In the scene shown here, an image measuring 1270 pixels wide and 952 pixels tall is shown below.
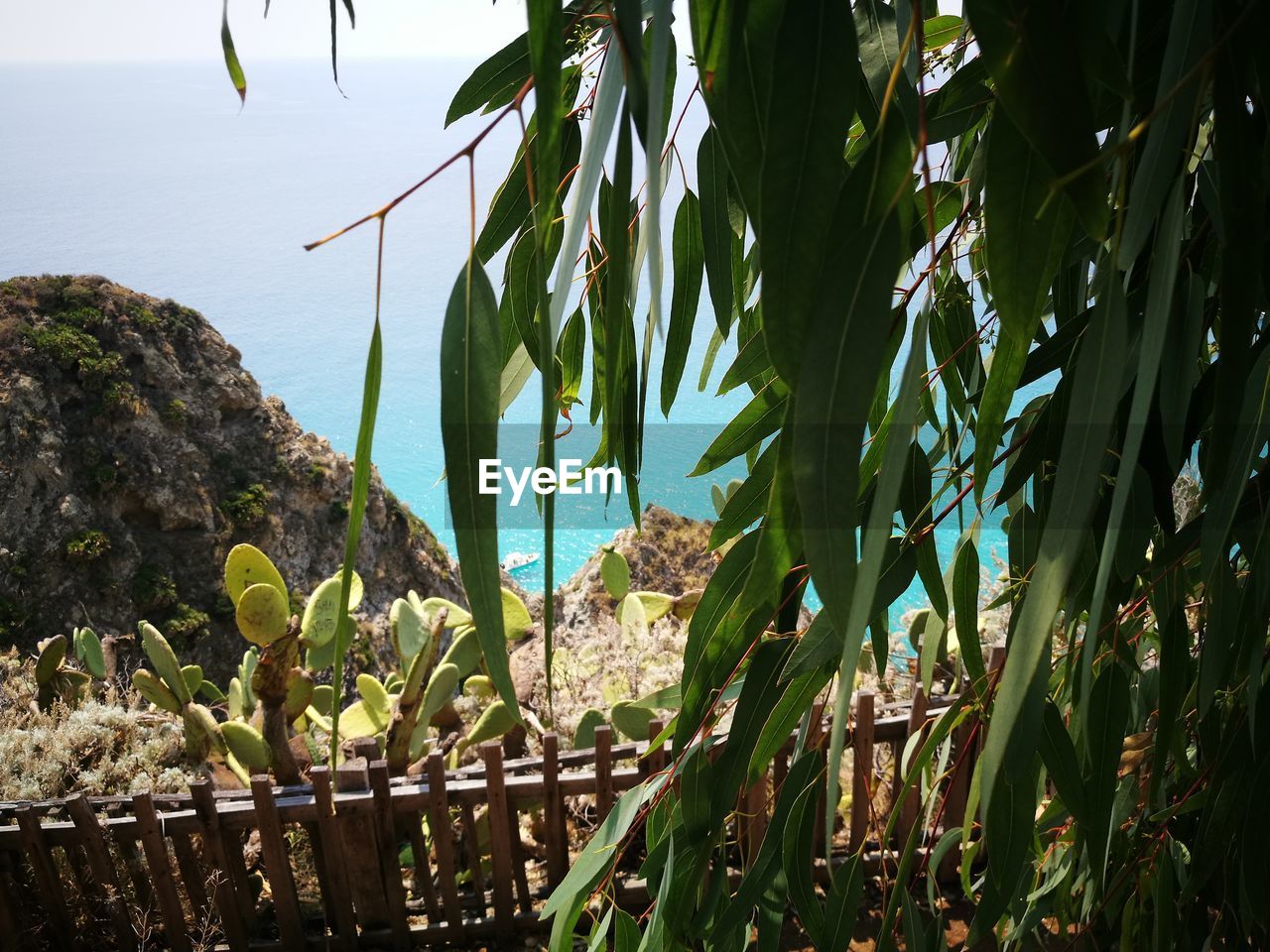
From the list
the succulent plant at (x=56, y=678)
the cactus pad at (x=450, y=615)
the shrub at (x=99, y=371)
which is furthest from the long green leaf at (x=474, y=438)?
the shrub at (x=99, y=371)

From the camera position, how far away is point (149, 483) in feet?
16.6

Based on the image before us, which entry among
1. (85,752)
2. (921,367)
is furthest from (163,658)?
(921,367)

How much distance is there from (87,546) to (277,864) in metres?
3.34

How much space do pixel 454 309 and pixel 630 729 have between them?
6.56 ft

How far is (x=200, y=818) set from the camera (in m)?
2.01

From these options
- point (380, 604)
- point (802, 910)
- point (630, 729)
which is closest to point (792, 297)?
point (802, 910)

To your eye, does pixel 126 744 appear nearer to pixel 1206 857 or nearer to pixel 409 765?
pixel 409 765

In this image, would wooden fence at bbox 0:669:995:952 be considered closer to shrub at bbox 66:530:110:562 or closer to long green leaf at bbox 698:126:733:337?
long green leaf at bbox 698:126:733:337

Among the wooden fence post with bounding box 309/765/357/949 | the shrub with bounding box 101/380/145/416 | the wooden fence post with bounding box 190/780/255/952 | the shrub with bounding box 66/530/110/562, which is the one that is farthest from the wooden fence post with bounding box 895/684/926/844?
the shrub with bounding box 101/380/145/416

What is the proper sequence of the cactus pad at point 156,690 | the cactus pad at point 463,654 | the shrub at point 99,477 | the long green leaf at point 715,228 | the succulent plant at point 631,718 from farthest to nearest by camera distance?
the shrub at point 99,477, the cactus pad at point 156,690, the cactus pad at point 463,654, the succulent plant at point 631,718, the long green leaf at point 715,228

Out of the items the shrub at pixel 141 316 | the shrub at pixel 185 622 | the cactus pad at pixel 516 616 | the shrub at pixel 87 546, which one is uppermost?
the shrub at pixel 141 316

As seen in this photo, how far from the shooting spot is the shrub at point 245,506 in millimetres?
5180

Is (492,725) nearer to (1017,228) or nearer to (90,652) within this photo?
(90,652)

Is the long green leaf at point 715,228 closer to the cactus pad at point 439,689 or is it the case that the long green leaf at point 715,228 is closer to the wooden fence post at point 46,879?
the cactus pad at point 439,689
